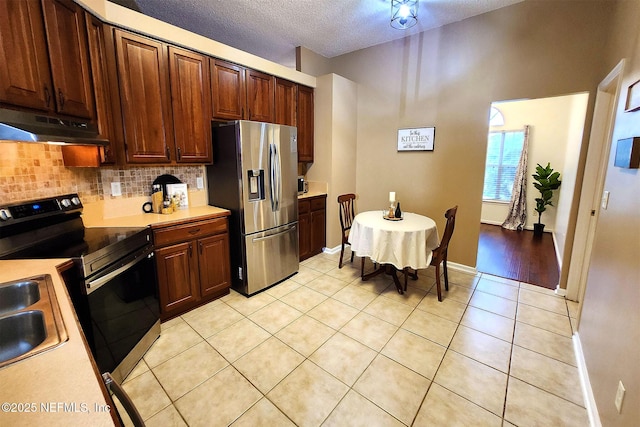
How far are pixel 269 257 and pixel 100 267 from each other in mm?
1638

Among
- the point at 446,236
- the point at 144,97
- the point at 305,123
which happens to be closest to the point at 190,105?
the point at 144,97

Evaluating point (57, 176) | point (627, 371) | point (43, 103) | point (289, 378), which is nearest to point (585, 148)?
point (627, 371)

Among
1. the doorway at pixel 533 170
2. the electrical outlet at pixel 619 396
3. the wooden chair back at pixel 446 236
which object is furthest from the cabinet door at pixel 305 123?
the electrical outlet at pixel 619 396

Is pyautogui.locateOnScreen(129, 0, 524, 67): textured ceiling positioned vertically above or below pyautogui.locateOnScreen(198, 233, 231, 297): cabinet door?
above

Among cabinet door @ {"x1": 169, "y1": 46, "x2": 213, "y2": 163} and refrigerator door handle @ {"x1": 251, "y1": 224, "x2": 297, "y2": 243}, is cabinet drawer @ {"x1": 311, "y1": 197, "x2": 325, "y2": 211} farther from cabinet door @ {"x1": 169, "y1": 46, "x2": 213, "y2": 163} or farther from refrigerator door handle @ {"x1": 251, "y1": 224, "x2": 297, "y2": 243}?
cabinet door @ {"x1": 169, "y1": 46, "x2": 213, "y2": 163}

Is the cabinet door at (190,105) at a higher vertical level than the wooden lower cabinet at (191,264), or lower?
higher

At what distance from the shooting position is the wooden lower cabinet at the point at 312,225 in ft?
12.5

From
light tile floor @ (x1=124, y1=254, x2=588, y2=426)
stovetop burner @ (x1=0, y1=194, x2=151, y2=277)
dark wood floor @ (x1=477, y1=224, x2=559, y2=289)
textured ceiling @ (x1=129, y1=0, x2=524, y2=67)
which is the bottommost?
light tile floor @ (x1=124, y1=254, x2=588, y2=426)

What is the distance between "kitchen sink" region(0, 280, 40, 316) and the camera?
3.83ft

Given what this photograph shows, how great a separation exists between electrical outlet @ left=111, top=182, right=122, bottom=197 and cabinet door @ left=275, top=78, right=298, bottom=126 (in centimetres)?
187

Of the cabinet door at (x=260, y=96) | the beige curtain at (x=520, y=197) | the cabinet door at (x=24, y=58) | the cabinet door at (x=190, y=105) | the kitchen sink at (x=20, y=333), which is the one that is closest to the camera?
the kitchen sink at (x=20, y=333)

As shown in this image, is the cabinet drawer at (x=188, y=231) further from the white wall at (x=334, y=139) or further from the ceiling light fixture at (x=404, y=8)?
the ceiling light fixture at (x=404, y=8)

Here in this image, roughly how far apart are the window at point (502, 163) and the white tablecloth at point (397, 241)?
3.87m

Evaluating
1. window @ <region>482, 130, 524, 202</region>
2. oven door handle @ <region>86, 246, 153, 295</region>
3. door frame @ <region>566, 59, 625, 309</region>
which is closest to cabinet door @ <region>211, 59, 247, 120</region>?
oven door handle @ <region>86, 246, 153, 295</region>
